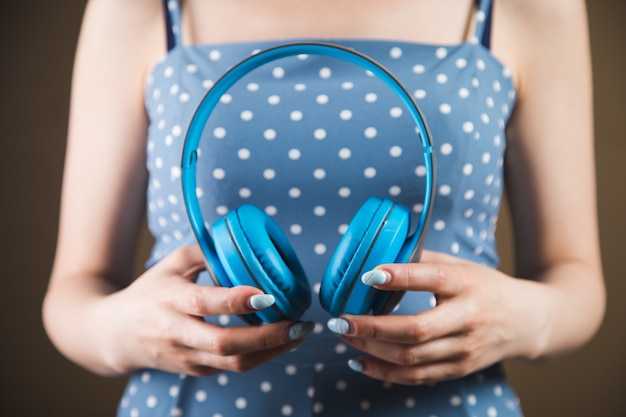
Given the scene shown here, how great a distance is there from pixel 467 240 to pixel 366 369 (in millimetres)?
190

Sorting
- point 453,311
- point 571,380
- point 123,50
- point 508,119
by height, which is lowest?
point 571,380

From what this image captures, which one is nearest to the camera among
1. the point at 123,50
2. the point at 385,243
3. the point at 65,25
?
the point at 385,243

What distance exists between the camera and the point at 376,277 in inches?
19.2

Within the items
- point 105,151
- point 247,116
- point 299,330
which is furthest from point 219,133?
point 299,330

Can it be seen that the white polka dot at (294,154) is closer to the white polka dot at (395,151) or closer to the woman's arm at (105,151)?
the white polka dot at (395,151)

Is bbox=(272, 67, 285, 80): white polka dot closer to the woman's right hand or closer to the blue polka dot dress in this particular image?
the blue polka dot dress

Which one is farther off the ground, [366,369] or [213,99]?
[213,99]

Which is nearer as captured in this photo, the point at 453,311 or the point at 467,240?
the point at 453,311

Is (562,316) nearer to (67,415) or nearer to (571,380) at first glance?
(571,380)

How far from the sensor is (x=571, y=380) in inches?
56.8

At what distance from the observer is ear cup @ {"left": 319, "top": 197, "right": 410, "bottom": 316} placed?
512mm

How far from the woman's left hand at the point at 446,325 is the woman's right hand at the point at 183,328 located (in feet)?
0.19

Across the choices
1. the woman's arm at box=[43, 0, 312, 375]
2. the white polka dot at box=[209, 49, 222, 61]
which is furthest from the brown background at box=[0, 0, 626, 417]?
the white polka dot at box=[209, 49, 222, 61]

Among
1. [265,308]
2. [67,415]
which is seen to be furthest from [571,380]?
[265,308]
